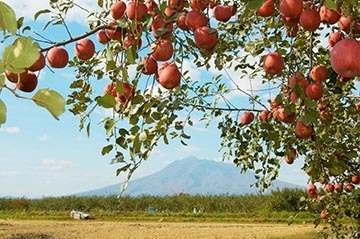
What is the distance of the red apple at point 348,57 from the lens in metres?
1.39

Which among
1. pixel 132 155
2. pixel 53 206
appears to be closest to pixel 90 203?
pixel 53 206

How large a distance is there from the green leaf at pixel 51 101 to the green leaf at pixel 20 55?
0.16 ft

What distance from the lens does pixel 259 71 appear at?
450 cm

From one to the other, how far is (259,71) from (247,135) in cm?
61

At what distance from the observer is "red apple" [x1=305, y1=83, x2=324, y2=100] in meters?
1.96

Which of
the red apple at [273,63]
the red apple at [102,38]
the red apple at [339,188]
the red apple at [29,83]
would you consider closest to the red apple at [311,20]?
the red apple at [273,63]

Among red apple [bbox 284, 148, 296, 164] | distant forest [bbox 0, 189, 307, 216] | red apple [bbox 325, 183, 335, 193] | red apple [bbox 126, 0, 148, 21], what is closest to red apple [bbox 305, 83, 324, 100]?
red apple [bbox 126, 0, 148, 21]

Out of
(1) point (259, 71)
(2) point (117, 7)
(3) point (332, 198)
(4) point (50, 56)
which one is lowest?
(3) point (332, 198)

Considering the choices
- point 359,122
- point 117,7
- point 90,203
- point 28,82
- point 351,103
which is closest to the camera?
point 28,82

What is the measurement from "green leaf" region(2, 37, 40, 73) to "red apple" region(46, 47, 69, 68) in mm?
1039

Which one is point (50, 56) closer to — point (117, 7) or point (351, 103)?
point (117, 7)

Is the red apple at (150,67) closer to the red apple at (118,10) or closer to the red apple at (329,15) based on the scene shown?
the red apple at (118,10)

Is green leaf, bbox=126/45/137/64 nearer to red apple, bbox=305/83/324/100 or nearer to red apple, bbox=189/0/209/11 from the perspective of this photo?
red apple, bbox=189/0/209/11

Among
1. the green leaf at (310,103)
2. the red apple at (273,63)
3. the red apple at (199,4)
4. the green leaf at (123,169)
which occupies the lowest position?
the green leaf at (123,169)
